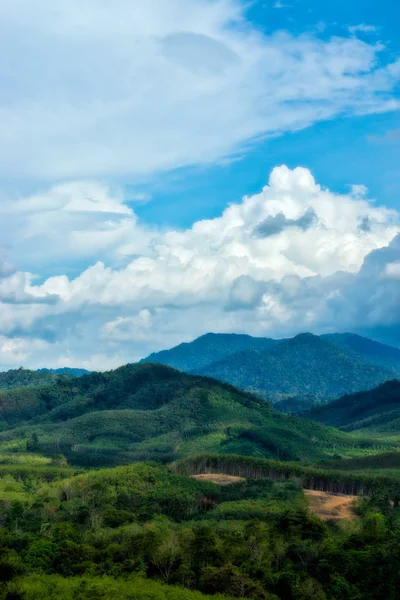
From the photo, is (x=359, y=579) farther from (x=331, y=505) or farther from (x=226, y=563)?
(x=331, y=505)

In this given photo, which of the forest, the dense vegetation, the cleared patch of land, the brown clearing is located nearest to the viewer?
the dense vegetation

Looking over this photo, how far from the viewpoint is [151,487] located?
5143 inches

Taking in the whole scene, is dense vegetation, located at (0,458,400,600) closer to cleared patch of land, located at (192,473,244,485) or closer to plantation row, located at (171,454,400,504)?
plantation row, located at (171,454,400,504)

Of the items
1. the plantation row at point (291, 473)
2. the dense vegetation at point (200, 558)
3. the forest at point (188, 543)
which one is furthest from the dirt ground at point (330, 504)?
the dense vegetation at point (200, 558)

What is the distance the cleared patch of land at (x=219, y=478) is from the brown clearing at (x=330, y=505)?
19372 millimetres

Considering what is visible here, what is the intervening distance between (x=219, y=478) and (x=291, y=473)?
57.3 ft

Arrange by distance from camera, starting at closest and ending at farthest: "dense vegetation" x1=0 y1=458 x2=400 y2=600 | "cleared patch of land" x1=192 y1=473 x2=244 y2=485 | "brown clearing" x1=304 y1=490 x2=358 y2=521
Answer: "dense vegetation" x1=0 y1=458 x2=400 y2=600 < "brown clearing" x1=304 y1=490 x2=358 y2=521 < "cleared patch of land" x1=192 y1=473 x2=244 y2=485

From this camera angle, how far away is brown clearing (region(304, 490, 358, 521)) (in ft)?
382

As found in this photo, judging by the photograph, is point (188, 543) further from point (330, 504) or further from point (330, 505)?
point (330, 504)

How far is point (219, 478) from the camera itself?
155m

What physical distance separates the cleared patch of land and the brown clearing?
19.4 m

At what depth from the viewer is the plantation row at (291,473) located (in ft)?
463

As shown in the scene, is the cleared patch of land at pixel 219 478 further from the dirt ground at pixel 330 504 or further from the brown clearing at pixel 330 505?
the brown clearing at pixel 330 505

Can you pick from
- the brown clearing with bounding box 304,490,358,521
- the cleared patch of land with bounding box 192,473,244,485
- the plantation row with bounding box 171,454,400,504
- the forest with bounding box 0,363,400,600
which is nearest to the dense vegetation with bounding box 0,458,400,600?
the forest with bounding box 0,363,400,600
